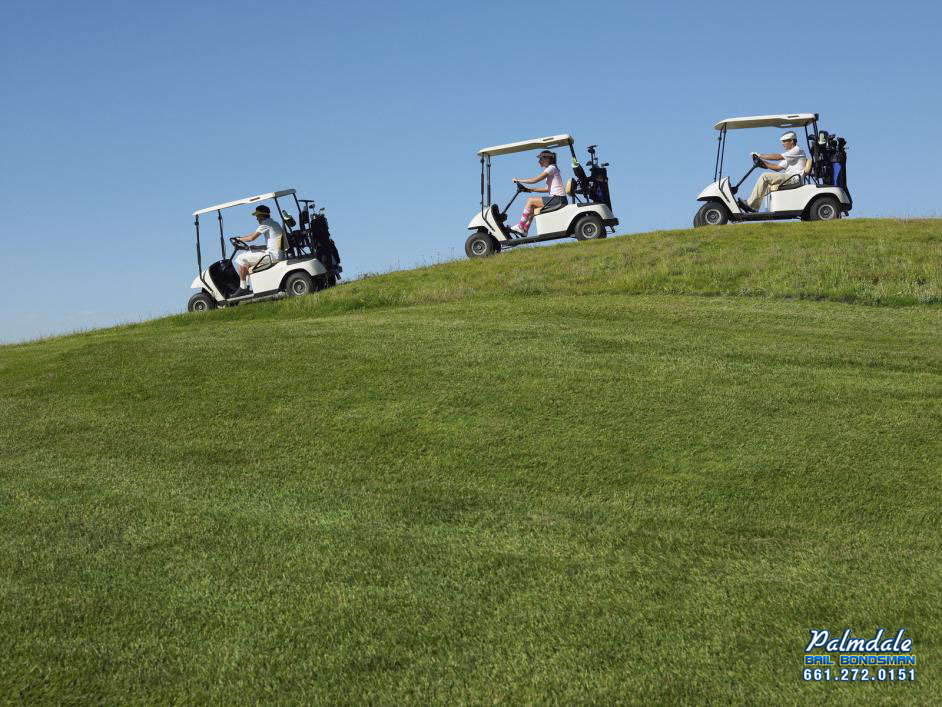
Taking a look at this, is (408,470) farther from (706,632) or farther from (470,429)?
(706,632)

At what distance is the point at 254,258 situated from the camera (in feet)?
65.6

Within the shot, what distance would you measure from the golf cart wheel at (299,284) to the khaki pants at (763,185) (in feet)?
33.8

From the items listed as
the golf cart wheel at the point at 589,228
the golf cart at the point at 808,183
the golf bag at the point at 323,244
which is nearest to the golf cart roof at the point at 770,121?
the golf cart at the point at 808,183

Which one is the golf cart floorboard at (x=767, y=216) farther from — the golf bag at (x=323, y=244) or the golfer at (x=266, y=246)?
the golfer at (x=266, y=246)

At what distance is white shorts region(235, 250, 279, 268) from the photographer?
19.9m

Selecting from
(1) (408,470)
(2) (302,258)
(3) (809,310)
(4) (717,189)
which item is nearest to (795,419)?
(1) (408,470)

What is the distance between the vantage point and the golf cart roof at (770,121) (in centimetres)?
2162

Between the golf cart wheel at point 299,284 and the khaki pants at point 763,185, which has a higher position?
the khaki pants at point 763,185

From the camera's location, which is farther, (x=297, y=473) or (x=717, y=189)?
(x=717, y=189)

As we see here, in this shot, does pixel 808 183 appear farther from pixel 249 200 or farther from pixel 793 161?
pixel 249 200

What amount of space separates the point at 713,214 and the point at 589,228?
10.7 feet

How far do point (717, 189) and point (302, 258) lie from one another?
9.80 m

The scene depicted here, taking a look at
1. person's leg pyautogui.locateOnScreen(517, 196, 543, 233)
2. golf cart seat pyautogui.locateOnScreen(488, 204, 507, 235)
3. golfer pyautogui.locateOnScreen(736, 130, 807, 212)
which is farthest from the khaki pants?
golf cart seat pyautogui.locateOnScreen(488, 204, 507, 235)

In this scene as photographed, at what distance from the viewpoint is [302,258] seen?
65.3 feet
